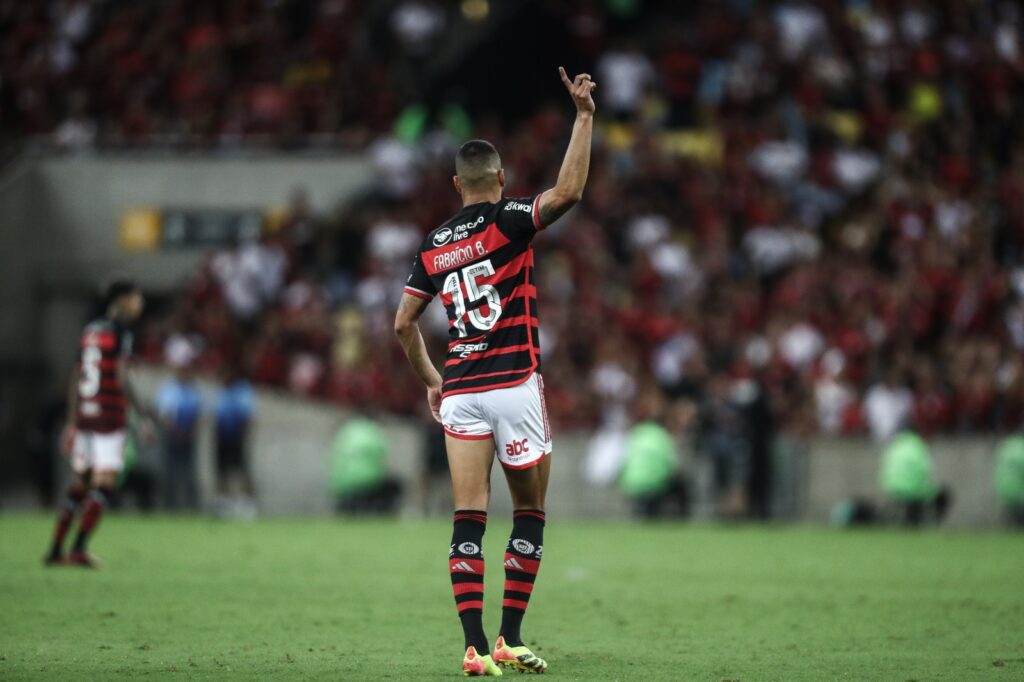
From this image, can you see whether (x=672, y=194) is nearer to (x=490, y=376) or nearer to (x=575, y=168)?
(x=490, y=376)

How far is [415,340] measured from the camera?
811 cm

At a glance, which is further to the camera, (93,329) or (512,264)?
(93,329)

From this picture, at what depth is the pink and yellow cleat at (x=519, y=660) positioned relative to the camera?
24.9 feet

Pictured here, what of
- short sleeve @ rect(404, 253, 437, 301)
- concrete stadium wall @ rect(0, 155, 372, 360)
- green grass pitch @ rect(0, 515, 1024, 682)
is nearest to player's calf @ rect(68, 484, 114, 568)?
green grass pitch @ rect(0, 515, 1024, 682)

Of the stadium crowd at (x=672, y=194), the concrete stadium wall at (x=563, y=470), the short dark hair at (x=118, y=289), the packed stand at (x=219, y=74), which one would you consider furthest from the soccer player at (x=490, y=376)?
the packed stand at (x=219, y=74)

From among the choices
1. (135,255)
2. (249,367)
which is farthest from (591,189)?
(135,255)

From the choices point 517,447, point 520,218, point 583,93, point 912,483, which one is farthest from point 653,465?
point 583,93

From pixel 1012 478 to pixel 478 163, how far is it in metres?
15.2

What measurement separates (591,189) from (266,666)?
19.9 meters

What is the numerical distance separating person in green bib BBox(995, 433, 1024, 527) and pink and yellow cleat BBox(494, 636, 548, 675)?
1495 cm

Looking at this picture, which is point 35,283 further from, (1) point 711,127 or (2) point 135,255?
(1) point 711,127

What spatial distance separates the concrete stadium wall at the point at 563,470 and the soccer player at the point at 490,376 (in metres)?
14.7

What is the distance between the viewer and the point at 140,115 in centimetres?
2930

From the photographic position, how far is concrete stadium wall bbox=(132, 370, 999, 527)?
22.0 m
